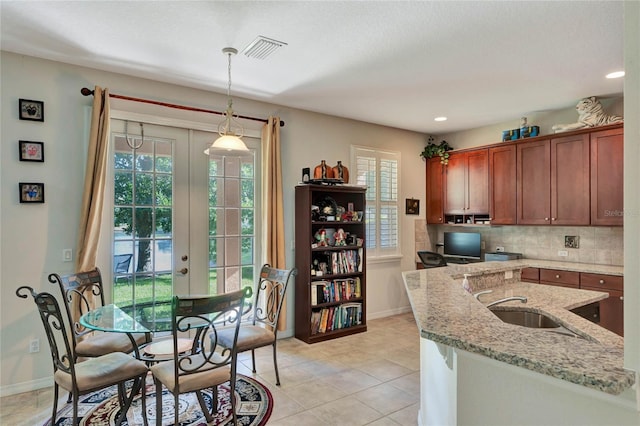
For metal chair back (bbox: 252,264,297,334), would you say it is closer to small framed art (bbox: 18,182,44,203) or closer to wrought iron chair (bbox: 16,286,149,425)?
wrought iron chair (bbox: 16,286,149,425)

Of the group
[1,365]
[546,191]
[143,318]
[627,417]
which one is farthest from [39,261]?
[546,191]

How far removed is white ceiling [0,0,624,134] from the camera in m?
2.42

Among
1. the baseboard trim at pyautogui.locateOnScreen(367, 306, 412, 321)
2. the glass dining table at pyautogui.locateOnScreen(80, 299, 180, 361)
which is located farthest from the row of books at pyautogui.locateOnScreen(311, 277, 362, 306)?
the glass dining table at pyautogui.locateOnScreen(80, 299, 180, 361)

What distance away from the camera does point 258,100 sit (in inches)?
170

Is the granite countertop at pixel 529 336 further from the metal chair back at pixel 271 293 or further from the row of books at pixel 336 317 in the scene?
the row of books at pixel 336 317

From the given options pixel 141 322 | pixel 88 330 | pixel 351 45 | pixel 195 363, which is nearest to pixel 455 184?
pixel 351 45

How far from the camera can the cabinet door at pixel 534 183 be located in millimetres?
4566

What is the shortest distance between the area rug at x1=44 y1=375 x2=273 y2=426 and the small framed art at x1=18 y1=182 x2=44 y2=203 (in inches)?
64.7

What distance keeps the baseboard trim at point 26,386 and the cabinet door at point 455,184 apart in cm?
512

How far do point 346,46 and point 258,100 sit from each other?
1643 mm

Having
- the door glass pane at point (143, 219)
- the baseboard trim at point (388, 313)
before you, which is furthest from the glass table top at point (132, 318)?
the baseboard trim at point (388, 313)

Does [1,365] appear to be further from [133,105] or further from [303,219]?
[303,219]

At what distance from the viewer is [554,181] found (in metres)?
4.49

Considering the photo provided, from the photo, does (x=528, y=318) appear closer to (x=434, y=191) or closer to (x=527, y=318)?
(x=527, y=318)
